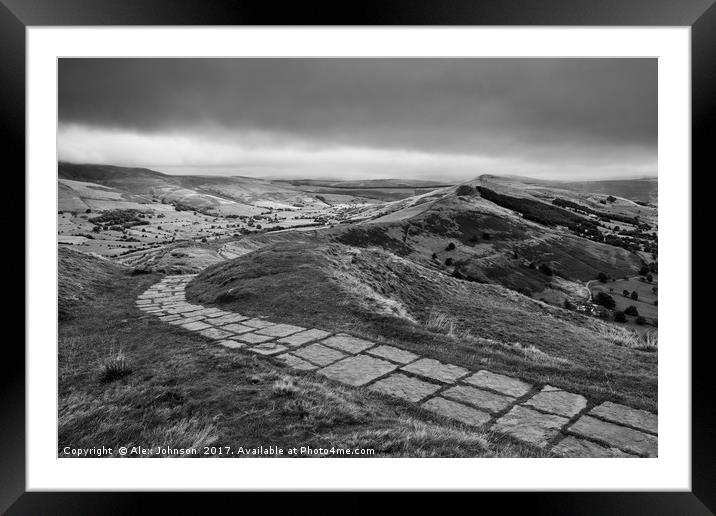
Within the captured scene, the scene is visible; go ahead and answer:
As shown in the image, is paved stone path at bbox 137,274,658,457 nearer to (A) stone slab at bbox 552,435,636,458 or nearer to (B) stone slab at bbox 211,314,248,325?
(A) stone slab at bbox 552,435,636,458

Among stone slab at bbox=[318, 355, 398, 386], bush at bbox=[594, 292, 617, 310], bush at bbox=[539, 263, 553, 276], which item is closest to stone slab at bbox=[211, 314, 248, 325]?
stone slab at bbox=[318, 355, 398, 386]

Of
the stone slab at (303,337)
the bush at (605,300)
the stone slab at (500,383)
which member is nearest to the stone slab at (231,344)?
the stone slab at (303,337)

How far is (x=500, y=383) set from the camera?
3.65 m

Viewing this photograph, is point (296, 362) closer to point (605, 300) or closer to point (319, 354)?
point (319, 354)

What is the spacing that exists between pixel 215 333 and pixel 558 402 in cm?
369

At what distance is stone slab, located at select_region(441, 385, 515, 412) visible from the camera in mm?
3307

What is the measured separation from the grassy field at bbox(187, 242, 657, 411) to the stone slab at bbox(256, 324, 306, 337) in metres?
0.18

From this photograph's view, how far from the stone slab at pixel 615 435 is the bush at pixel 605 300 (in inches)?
257

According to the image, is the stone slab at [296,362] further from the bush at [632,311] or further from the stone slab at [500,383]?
the bush at [632,311]

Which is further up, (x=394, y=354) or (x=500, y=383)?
(x=394, y=354)

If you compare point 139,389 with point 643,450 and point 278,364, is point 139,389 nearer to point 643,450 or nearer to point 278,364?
point 278,364
